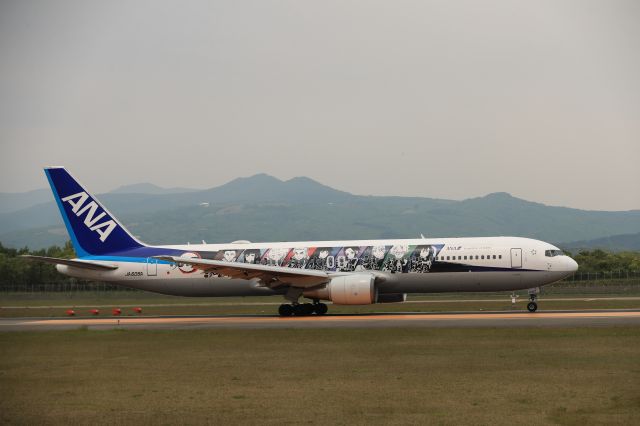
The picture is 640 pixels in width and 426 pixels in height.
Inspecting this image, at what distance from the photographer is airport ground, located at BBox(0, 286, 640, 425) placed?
606 inches

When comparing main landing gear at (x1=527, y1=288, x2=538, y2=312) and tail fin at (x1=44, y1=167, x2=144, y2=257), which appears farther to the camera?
tail fin at (x1=44, y1=167, x2=144, y2=257)

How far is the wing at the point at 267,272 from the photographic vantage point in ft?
132

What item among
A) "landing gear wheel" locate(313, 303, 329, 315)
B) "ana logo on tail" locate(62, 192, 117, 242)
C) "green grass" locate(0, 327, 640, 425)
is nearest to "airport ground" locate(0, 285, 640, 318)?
"landing gear wheel" locate(313, 303, 329, 315)

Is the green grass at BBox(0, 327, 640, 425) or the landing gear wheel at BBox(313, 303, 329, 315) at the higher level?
the landing gear wheel at BBox(313, 303, 329, 315)

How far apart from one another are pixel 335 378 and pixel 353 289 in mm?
19788

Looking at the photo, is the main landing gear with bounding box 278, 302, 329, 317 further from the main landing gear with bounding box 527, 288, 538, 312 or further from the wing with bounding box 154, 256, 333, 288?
the main landing gear with bounding box 527, 288, 538, 312

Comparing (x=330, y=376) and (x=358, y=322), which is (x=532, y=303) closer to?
(x=358, y=322)

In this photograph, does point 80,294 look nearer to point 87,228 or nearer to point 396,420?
point 87,228

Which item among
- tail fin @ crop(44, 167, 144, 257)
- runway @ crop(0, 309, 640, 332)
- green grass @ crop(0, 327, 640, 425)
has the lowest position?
green grass @ crop(0, 327, 640, 425)

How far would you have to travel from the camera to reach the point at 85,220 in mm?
46219

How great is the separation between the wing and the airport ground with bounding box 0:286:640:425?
26.2ft

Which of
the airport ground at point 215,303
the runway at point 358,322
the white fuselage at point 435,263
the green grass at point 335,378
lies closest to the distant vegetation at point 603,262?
the airport ground at point 215,303

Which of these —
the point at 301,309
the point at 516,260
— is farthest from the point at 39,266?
the point at 516,260

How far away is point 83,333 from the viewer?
3331 centimetres
